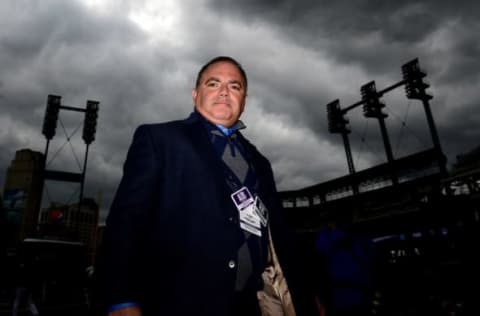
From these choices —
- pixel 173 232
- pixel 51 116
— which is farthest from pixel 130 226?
pixel 51 116

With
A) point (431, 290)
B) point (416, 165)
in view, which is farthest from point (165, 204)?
point (416, 165)

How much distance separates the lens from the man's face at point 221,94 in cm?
165

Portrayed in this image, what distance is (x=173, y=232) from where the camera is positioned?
1.14 meters

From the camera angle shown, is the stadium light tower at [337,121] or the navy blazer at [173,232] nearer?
the navy blazer at [173,232]

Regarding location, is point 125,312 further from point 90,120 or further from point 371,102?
point 90,120

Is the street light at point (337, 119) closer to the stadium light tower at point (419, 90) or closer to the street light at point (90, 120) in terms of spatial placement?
the stadium light tower at point (419, 90)

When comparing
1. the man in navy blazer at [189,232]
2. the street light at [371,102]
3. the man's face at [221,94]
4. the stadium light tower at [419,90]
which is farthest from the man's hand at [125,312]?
the street light at [371,102]

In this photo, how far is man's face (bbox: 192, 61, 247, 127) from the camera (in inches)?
64.8

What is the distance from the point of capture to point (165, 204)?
1.19m

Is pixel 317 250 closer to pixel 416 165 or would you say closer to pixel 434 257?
pixel 434 257

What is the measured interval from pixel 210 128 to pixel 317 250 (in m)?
2.99

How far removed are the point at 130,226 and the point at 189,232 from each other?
0.23m

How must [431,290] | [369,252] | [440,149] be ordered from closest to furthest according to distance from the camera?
[369,252] < [431,290] < [440,149]

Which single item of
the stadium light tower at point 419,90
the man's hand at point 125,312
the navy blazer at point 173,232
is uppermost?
the stadium light tower at point 419,90
